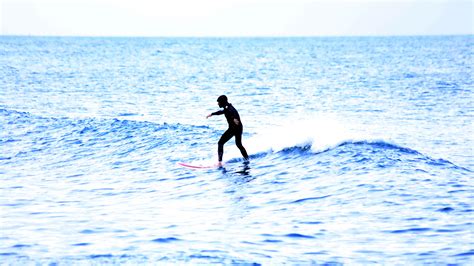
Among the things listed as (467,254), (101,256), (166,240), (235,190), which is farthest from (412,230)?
(101,256)

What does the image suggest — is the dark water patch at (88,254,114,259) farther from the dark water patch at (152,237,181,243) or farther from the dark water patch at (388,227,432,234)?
the dark water patch at (388,227,432,234)

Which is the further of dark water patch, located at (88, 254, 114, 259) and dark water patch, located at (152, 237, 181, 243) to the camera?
dark water patch, located at (152, 237, 181, 243)

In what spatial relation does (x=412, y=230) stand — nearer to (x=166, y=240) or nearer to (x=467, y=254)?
(x=467, y=254)

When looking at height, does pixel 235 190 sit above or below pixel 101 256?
below

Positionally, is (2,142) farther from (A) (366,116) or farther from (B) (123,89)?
(B) (123,89)

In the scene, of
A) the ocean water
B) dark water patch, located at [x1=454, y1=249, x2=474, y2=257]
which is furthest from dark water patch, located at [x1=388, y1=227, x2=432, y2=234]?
dark water patch, located at [x1=454, y1=249, x2=474, y2=257]

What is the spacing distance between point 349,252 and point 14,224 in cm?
650

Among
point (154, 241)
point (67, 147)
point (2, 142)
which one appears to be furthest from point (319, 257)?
point (2, 142)

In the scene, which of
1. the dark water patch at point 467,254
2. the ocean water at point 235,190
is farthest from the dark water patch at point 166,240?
the dark water patch at point 467,254

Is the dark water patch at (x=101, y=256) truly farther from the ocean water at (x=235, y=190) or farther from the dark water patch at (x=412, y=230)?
the dark water patch at (x=412, y=230)

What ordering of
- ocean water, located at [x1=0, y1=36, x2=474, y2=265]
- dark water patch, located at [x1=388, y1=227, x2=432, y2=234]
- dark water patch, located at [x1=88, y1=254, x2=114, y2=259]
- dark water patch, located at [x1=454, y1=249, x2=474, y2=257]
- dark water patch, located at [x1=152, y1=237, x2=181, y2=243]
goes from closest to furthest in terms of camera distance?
dark water patch, located at [x1=454, y1=249, x2=474, y2=257] → dark water patch, located at [x1=88, y1=254, x2=114, y2=259] → ocean water, located at [x1=0, y1=36, x2=474, y2=265] → dark water patch, located at [x1=152, y1=237, x2=181, y2=243] → dark water patch, located at [x1=388, y1=227, x2=432, y2=234]

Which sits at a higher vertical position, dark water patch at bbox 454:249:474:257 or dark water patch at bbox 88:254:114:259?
dark water patch at bbox 88:254:114:259

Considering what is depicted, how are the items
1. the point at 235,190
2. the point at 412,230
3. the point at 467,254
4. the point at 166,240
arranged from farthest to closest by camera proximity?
the point at 235,190, the point at 412,230, the point at 166,240, the point at 467,254

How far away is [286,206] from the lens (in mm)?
14086
